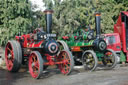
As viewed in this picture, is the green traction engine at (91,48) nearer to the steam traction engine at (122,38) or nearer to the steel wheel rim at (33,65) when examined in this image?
the steam traction engine at (122,38)

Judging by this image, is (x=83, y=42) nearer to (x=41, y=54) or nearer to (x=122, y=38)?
(x=41, y=54)

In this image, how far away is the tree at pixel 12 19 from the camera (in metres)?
11.6

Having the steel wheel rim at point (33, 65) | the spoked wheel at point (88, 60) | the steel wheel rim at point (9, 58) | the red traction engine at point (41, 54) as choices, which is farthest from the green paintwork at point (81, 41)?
the steel wheel rim at point (33, 65)

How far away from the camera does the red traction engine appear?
6.67 m

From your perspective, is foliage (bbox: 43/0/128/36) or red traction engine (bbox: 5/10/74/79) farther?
foliage (bbox: 43/0/128/36)

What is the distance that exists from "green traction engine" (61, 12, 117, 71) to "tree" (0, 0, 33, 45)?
3.25 m

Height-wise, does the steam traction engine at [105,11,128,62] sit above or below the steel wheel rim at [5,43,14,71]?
above

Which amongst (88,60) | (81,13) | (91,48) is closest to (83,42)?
(91,48)

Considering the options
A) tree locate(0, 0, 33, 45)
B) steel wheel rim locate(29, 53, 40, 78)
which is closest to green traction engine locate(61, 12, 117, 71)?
steel wheel rim locate(29, 53, 40, 78)

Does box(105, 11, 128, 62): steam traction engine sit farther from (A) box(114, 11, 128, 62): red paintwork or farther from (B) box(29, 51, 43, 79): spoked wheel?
(B) box(29, 51, 43, 79): spoked wheel

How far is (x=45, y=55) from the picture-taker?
282 inches

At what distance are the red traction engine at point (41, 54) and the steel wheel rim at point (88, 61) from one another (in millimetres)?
1168

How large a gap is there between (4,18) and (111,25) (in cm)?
1005

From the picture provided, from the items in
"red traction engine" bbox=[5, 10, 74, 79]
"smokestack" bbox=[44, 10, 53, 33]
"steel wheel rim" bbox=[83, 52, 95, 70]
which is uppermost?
"smokestack" bbox=[44, 10, 53, 33]
